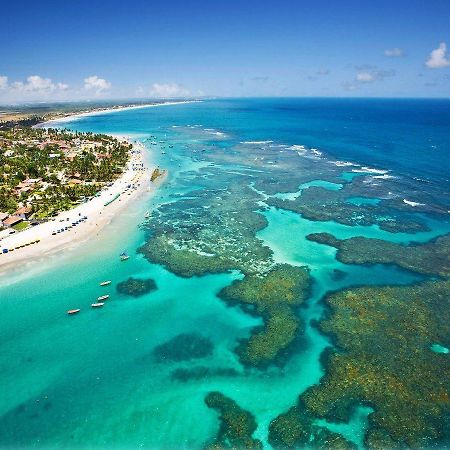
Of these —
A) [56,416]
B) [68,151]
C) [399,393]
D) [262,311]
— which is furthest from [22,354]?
[68,151]

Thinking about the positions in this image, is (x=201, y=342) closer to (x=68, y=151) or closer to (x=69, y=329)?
(x=69, y=329)

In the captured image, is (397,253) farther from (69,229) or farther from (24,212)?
(24,212)

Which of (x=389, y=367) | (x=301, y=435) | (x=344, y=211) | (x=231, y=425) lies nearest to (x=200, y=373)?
(x=231, y=425)

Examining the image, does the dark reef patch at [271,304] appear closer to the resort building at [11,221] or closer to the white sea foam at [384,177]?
the resort building at [11,221]

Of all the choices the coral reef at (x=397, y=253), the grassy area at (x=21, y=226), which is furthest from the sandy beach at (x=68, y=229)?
the coral reef at (x=397, y=253)

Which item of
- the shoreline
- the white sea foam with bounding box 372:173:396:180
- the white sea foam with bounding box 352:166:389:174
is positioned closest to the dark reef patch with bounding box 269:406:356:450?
the shoreline
